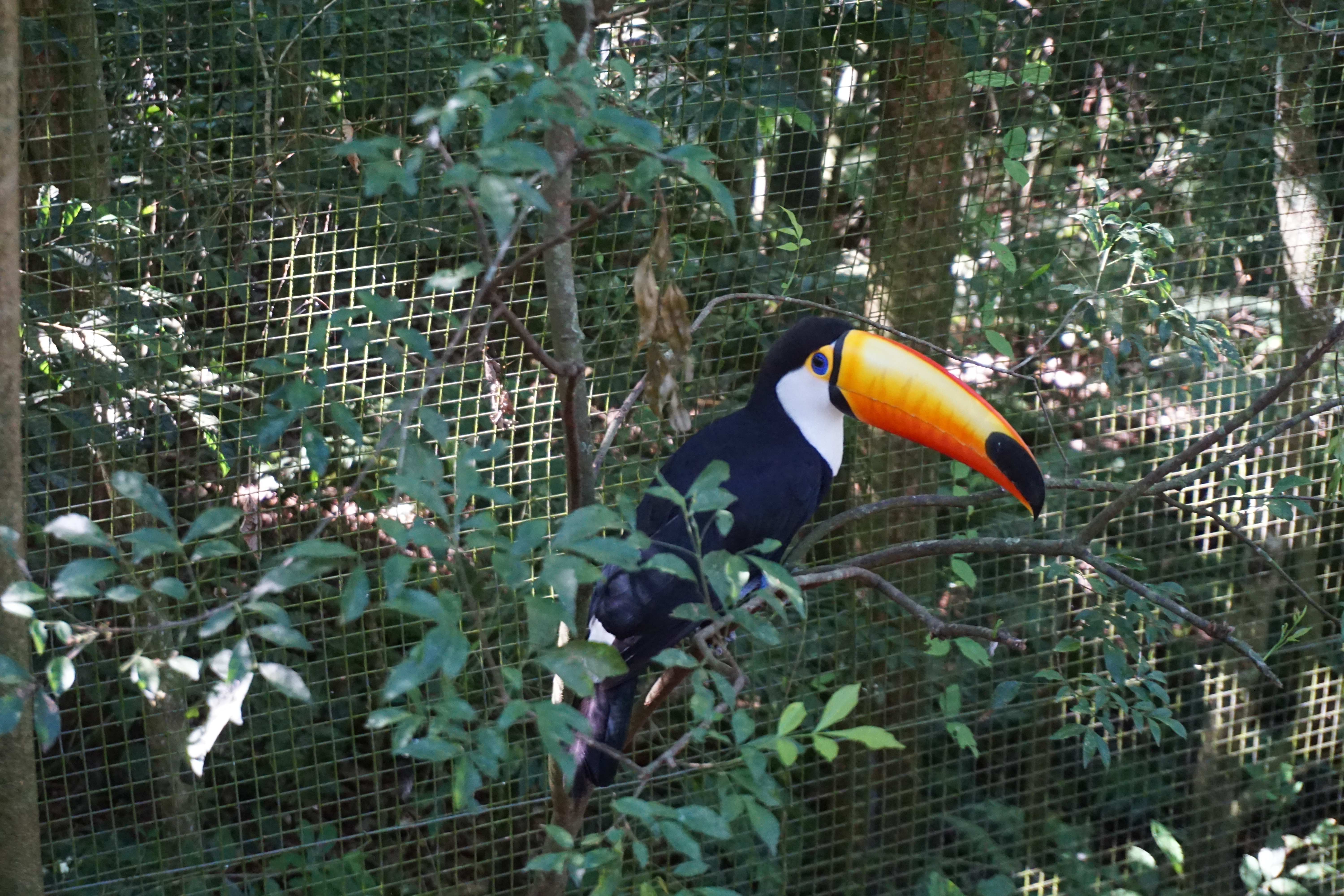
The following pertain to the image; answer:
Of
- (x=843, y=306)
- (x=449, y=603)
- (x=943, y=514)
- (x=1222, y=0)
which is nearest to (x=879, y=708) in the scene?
(x=943, y=514)

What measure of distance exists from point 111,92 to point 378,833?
1419 mm

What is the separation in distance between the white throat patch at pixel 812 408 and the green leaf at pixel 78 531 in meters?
1.34

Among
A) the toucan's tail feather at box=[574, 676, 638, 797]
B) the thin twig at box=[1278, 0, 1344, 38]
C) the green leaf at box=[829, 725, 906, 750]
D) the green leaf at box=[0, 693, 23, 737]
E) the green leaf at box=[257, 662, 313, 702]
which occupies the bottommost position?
the toucan's tail feather at box=[574, 676, 638, 797]

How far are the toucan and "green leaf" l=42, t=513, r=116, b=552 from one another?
0.83 m

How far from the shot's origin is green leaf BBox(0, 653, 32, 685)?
85 centimetres

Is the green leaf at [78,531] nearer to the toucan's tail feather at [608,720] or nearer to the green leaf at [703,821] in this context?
the green leaf at [703,821]

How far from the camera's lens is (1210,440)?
5.23 ft

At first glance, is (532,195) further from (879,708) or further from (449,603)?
(879,708)

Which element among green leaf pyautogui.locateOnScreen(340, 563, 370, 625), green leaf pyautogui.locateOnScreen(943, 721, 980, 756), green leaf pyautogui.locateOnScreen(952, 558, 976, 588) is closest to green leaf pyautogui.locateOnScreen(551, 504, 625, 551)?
green leaf pyautogui.locateOnScreen(340, 563, 370, 625)

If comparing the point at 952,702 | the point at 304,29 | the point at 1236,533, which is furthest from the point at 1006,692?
the point at 304,29

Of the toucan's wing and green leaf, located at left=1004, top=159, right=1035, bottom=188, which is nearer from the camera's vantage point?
the toucan's wing

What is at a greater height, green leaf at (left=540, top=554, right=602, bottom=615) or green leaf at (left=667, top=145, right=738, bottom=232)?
green leaf at (left=667, top=145, right=738, bottom=232)

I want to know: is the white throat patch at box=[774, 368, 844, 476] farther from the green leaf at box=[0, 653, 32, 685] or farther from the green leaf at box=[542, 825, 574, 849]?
the green leaf at box=[0, 653, 32, 685]

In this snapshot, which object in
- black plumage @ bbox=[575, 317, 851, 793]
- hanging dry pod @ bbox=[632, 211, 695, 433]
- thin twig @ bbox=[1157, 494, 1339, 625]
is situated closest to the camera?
hanging dry pod @ bbox=[632, 211, 695, 433]
